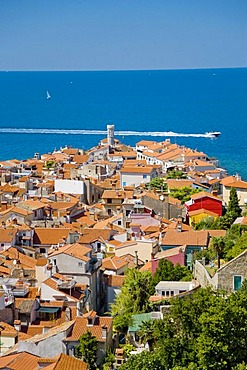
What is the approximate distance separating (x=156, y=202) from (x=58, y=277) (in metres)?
13.2

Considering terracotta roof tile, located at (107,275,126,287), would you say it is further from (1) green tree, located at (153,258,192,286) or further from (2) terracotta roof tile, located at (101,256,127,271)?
(1) green tree, located at (153,258,192,286)

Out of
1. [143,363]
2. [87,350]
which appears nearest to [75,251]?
Result: [87,350]

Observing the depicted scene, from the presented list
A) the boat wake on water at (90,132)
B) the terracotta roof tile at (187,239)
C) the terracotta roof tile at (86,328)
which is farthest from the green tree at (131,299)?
the boat wake on water at (90,132)

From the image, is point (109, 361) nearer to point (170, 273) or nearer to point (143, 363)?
point (143, 363)

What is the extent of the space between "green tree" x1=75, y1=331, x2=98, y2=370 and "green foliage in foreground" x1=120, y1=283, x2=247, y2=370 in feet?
4.55

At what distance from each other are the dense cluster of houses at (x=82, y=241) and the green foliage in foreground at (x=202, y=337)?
1836mm

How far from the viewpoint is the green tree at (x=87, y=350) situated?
1836 cm

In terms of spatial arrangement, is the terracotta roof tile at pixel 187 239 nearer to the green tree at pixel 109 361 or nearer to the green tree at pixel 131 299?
the green tree at pixel 131 299

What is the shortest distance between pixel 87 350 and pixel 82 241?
11354mm

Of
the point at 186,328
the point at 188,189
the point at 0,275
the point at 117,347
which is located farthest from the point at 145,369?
the point at 188,189

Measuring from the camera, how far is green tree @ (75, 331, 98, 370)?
1836 centimetres

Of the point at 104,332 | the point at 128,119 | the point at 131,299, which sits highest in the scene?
the point at 128,119

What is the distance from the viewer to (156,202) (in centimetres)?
3678

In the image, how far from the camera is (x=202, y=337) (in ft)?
55.2
